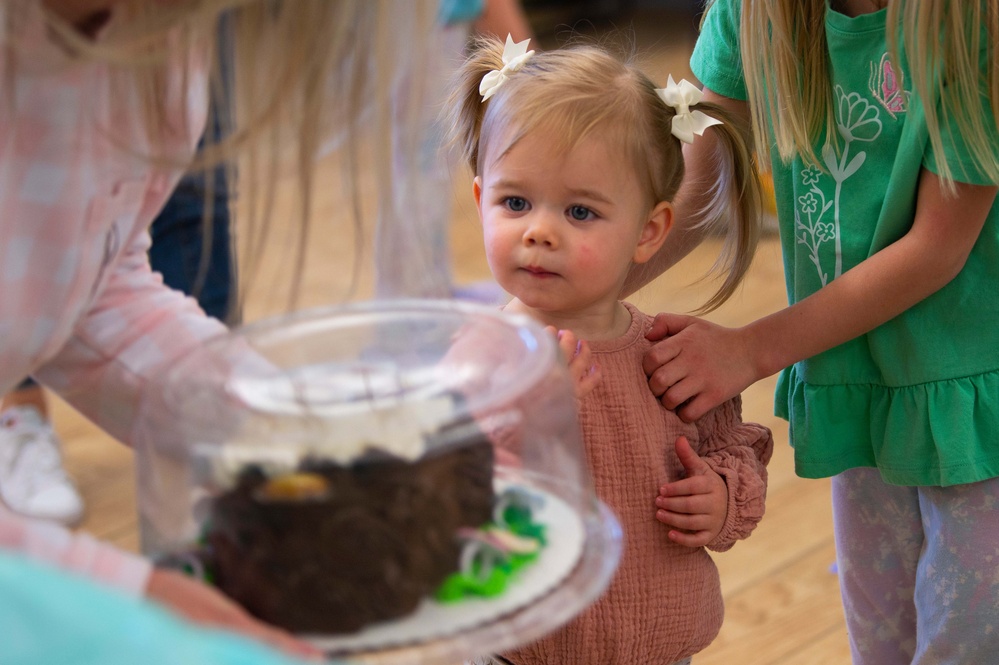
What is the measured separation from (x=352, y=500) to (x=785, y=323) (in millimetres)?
A: 546

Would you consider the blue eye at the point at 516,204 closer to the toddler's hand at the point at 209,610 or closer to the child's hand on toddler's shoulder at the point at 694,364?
the child's hand on toddler's shoulder at the point at 694,364

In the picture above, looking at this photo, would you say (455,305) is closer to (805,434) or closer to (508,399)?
(508,399)

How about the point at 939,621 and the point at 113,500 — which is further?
the point at 113,500

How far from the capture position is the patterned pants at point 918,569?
3.44 ft

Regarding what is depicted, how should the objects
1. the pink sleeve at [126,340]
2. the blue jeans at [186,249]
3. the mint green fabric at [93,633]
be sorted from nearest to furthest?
the mint green fabric at [93,633] → the pink sleeve at [126,340] → the blue jeans at [186,249]

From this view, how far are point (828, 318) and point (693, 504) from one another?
218 millimetres

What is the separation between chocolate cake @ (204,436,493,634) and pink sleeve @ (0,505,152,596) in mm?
59

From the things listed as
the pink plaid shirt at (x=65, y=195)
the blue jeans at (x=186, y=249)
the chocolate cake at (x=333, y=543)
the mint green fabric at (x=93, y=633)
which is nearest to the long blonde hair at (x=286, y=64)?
the pink plaid shirt at (x=65, y=195)

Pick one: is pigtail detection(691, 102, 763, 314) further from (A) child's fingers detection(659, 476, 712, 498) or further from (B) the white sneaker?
(B) the white sneaker

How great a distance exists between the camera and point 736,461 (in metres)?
0.99

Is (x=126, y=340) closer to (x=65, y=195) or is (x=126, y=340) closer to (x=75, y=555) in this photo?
(x=65, y=195)

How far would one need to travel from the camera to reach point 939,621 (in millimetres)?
1077

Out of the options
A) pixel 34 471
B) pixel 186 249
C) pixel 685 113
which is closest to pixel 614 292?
pixel 685 113

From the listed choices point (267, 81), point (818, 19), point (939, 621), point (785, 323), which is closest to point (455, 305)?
point (267, 81)
